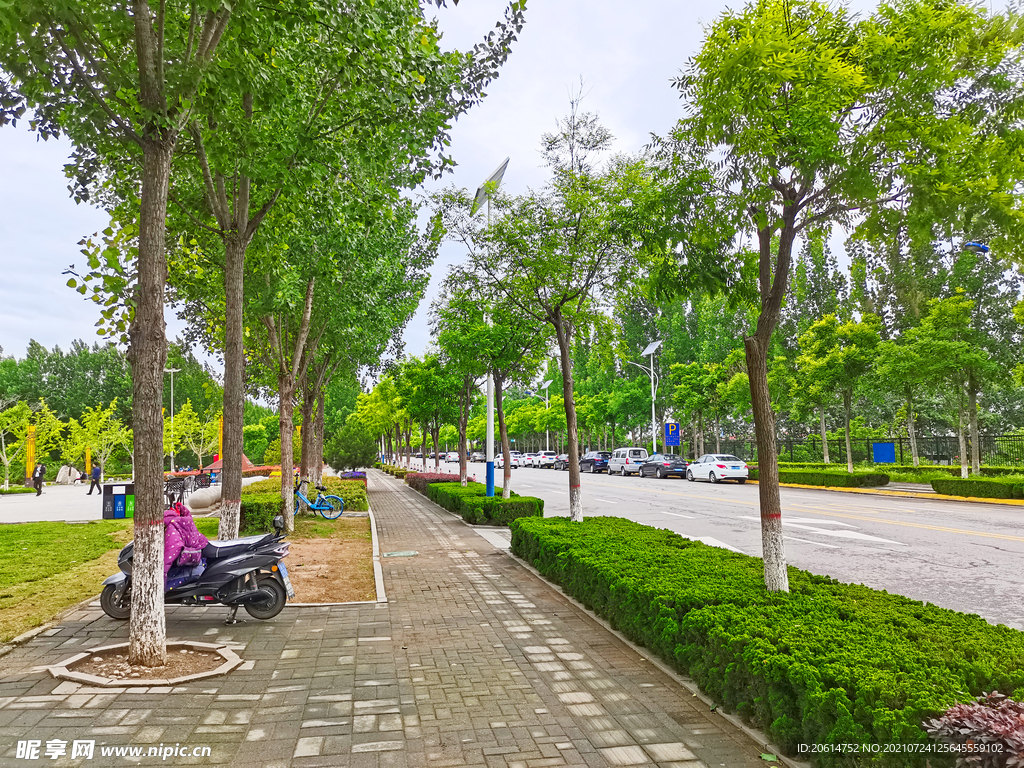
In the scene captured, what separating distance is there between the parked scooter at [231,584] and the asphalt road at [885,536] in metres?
7.44

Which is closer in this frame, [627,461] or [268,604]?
[268,604]

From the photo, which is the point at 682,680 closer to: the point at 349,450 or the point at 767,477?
the point at 767,477

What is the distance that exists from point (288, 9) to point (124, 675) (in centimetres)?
634

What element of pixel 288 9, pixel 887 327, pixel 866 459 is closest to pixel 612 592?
pixel 288 9

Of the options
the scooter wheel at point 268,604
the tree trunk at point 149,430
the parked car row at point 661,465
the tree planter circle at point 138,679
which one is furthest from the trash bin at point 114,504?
the parked car row at point 661,465

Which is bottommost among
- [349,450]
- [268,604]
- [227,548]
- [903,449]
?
[268,604]

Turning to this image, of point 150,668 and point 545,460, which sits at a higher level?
point 545,460

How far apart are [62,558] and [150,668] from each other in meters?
8.05

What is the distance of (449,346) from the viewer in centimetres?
1834

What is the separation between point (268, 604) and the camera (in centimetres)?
714

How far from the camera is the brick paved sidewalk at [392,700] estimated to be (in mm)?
4016

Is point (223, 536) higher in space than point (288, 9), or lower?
lower

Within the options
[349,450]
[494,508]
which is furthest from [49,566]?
[349,450]

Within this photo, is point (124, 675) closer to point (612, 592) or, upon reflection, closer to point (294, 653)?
point (294, 653)
